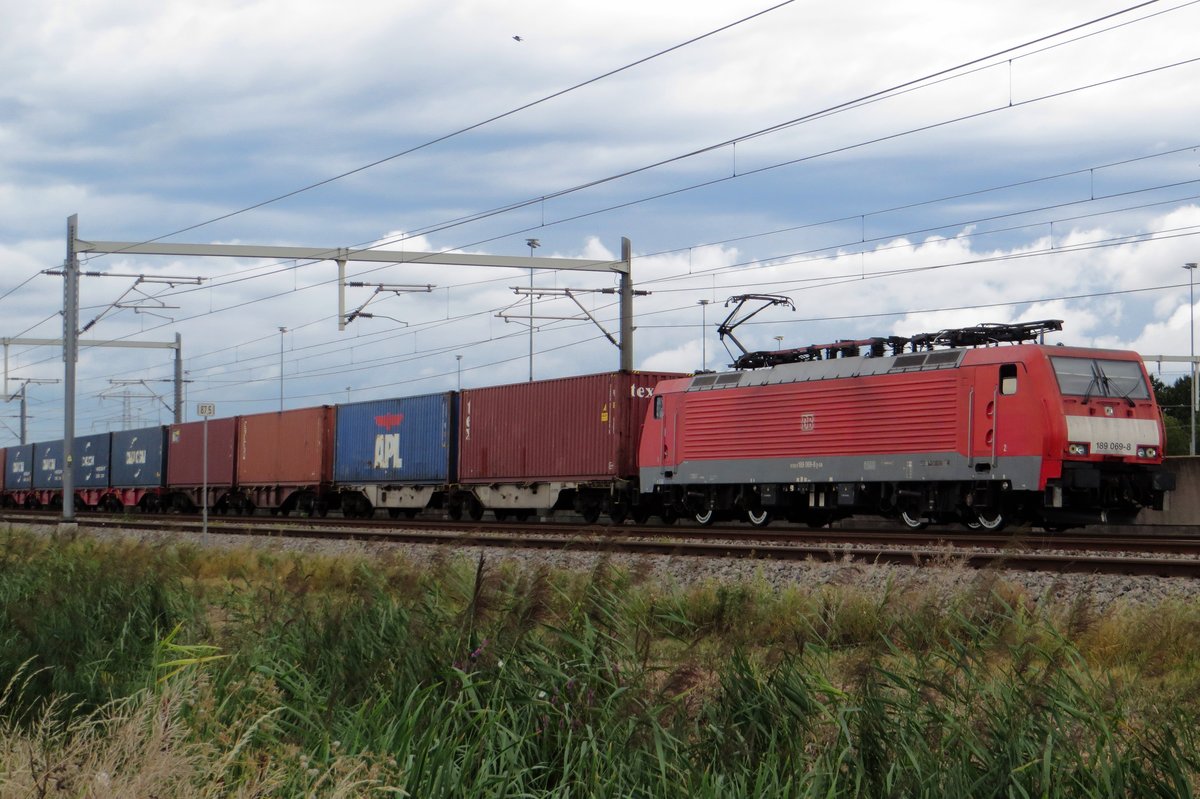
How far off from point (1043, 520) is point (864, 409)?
371cm

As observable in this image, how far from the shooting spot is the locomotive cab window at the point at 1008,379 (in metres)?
19.9

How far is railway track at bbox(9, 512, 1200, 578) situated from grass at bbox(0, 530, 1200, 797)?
96 centimetres

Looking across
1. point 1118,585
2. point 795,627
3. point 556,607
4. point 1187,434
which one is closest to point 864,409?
point 1118,585

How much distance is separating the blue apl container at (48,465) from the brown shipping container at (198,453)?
10440 millimetres

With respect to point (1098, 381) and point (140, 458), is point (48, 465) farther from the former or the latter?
point (1098, 381)

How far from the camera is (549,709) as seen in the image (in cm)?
573

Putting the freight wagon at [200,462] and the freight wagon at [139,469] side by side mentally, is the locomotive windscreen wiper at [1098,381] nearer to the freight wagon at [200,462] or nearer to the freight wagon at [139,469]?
the freight wagon at [200,462]

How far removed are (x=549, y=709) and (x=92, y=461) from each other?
2052 inches

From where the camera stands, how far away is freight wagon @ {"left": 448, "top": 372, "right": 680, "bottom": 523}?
2822 cm

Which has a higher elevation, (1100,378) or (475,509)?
(1100,378)

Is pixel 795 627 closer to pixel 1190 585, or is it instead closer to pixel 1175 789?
pixel 1175 789

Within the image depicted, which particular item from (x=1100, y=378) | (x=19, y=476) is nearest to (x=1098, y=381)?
(x=1100, y=378)

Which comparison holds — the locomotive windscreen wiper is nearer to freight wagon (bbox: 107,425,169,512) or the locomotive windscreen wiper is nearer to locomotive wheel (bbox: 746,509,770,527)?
locomotive wheel (bbox: 746,509,770,527)

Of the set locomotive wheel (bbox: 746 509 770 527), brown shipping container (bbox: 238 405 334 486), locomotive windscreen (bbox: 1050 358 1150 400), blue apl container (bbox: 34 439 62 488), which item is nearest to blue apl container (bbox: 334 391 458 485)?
brown shipping container (bbox: 238 405 334 486)
